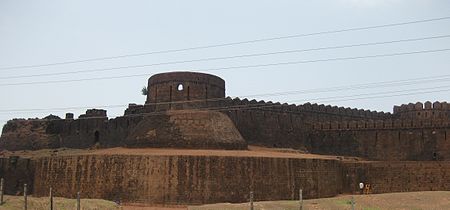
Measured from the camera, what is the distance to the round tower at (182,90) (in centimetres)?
2853

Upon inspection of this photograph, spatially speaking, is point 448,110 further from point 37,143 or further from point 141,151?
point 37,143

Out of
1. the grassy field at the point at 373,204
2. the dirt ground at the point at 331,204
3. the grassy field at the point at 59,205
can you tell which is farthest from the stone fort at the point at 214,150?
the grassy field at the point at 373,204

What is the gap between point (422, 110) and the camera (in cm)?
4056

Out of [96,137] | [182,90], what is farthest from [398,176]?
[96,137]

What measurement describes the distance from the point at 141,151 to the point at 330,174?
30.9 feet

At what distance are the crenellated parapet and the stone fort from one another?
0.41 feet

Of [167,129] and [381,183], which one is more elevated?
[167,129]

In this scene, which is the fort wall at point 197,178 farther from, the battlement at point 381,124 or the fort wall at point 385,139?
the battlement at point 381,124

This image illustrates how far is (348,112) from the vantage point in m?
39.2

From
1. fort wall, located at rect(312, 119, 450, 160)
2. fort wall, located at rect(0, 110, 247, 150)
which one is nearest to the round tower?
fort wall, located at rect(0, 110, 247, 150)

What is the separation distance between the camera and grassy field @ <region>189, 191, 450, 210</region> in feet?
63.8

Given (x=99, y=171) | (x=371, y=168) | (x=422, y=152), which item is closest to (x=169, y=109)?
(x=99, y=171)

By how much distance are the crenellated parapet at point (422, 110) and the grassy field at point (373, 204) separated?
1813 cm

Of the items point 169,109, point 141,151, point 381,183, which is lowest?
point 381,183
